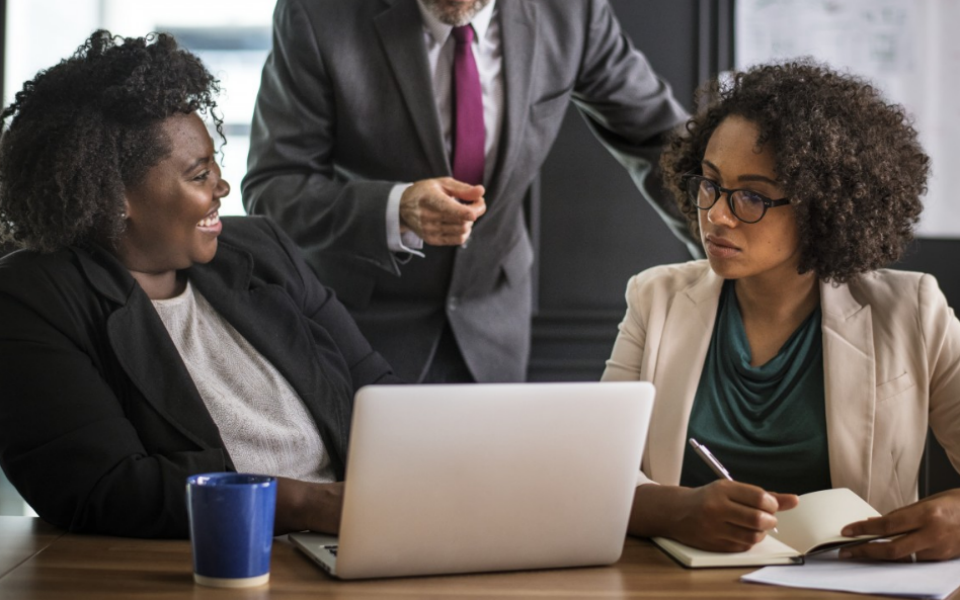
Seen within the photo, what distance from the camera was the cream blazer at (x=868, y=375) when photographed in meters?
1.73

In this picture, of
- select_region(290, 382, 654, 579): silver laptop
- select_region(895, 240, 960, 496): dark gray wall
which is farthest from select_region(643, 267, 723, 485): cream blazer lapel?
select_region(895, 240, 960, 496): dark gray wall

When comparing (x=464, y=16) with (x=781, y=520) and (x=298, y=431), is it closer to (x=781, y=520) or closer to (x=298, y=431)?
(x=298, y=431)

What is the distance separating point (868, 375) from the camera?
1.75 metres

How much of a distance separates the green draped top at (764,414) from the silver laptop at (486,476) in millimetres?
657

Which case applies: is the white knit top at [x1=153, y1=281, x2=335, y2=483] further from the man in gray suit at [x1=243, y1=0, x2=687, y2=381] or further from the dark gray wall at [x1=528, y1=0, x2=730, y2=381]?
the dark gray wall at [x1=528, y1=0, x2=730, y2=381]

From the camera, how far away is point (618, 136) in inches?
112

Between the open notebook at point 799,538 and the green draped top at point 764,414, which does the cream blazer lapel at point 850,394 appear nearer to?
the green draped top at point 764,414

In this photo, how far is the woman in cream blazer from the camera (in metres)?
1.74

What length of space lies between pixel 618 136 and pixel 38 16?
2.10 metres

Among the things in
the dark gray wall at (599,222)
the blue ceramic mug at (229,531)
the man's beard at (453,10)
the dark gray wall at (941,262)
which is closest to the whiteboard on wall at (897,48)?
the dark gray wall at (941,262)

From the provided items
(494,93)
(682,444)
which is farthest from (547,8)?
(682,444)

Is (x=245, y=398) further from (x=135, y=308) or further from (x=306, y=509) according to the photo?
(x=306, y=509)

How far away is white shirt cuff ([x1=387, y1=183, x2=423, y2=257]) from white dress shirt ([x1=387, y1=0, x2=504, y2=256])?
305 mm

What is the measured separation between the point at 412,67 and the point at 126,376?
1.19 metres
